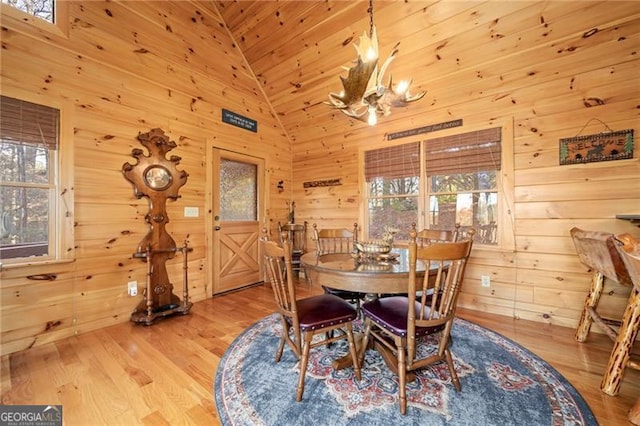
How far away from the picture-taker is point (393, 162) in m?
3.68

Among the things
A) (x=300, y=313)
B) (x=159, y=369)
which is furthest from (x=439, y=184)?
(x=159, y=369)

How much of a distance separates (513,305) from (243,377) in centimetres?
286

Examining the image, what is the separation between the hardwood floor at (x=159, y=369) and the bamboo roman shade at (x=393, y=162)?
1986mm

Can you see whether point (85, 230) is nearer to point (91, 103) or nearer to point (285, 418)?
point (91, 103)

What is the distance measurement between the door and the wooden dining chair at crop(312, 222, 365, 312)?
140 centimetres

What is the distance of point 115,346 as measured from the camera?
218 cm

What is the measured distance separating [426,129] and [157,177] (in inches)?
134

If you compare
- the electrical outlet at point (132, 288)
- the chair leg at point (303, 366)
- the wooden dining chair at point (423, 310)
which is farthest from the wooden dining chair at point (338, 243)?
the electrical outlet at point (132, 288)

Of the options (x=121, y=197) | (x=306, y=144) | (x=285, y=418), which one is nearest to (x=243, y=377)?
(x=285, y=418)

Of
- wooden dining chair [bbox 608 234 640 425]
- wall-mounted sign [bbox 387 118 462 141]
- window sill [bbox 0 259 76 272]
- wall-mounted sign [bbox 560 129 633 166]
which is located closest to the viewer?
wooden dining chair [bbox 608 234 640 425]

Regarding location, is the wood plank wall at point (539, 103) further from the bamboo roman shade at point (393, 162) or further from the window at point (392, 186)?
the window at point (392, 186)

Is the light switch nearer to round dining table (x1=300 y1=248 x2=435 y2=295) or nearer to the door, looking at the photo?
the door

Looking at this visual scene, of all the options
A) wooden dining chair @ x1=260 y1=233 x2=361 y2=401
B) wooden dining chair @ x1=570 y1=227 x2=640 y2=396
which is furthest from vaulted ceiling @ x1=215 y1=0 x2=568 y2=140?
wooden dining chair @ x1=260 y1=233 x2=361 y2=401

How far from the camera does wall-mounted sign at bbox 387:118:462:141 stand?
3.12 m
